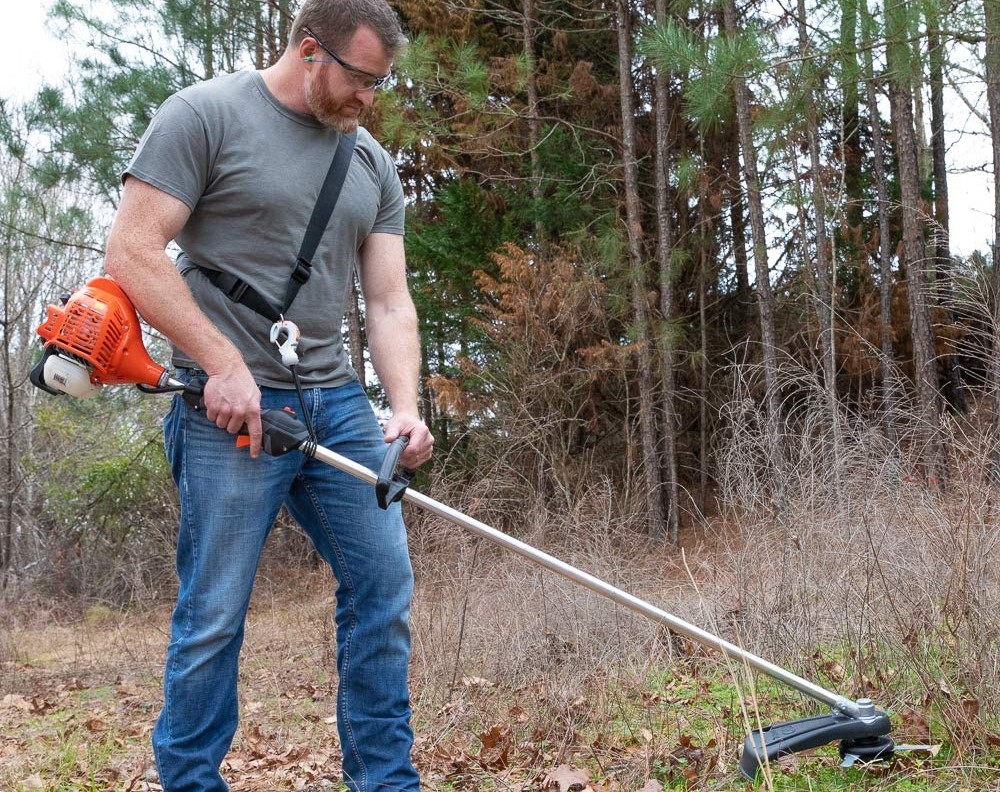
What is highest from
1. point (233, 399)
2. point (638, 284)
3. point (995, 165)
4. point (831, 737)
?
point (995, 165)

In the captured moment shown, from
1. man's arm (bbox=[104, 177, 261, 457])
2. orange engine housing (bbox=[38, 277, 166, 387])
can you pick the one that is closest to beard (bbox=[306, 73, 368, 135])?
man's arm (bbox=[104, 177, 261, 457])

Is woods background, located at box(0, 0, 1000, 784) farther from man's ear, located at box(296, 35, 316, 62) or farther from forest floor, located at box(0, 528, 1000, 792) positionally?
man's ear, located at box(296, 35, 316, 62)

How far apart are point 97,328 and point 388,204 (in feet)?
2.91

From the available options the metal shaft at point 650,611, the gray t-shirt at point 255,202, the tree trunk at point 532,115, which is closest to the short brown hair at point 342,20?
the gray t-shirt at point 255,202

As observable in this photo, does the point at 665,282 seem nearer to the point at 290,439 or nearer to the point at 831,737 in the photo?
the point at 831,737

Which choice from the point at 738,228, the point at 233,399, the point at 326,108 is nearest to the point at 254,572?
the point at 233,399

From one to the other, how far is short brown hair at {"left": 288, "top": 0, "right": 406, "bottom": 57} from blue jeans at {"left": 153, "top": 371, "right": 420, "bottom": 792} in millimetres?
872

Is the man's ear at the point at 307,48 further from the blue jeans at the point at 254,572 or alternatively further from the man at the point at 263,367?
the blue jeans at the point at 254,572

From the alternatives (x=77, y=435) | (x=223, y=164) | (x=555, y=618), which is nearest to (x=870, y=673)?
(x=555, y=618)

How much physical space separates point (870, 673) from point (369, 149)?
2.34 meters

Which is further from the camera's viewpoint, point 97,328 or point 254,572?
point 254,572

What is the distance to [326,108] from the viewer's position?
2.47 meters

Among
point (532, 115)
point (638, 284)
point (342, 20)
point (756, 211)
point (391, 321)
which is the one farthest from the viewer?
point (532, 115)

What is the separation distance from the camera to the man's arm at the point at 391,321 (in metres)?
2.73
